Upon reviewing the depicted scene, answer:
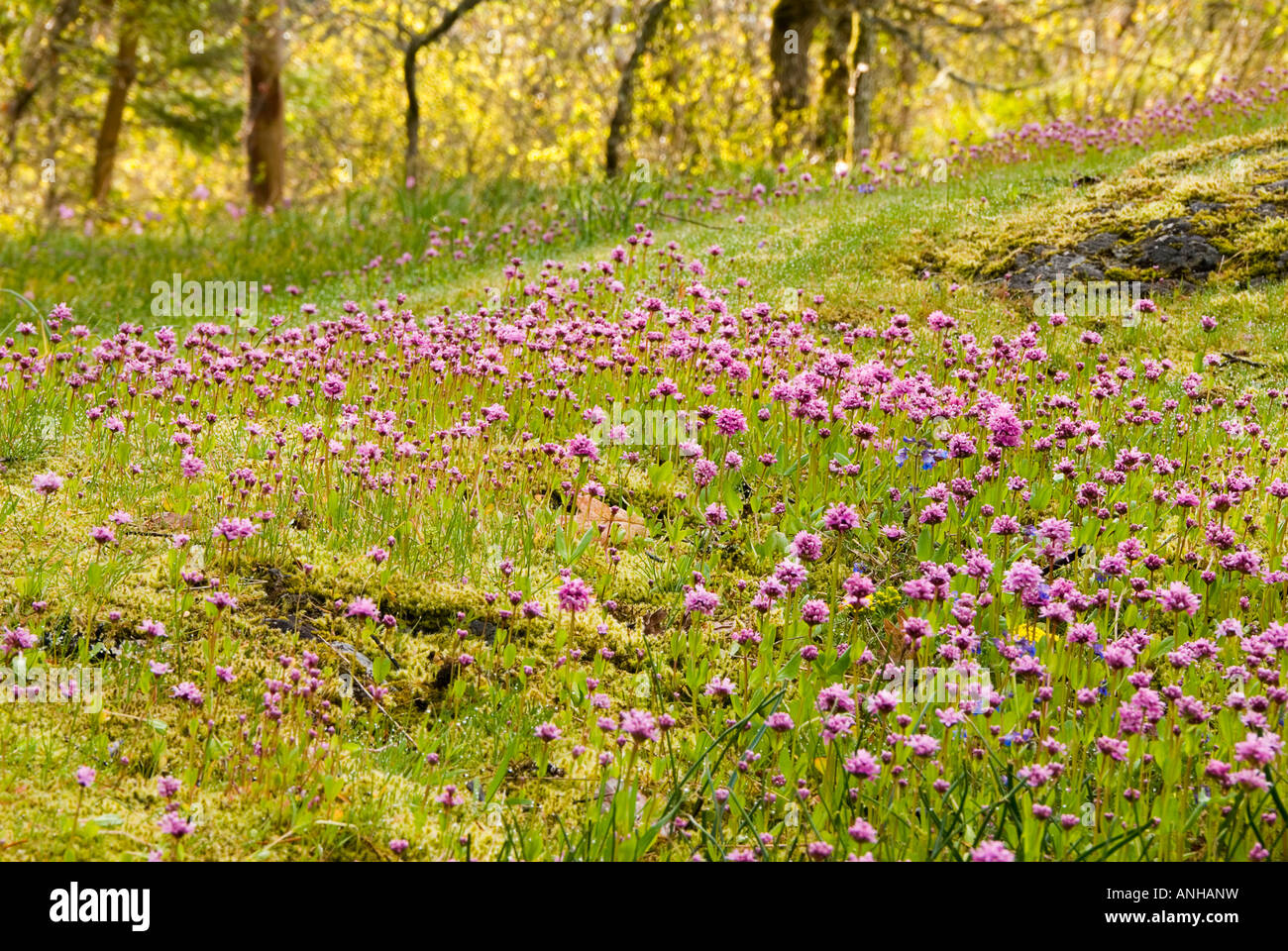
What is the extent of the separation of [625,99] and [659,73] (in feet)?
8.29

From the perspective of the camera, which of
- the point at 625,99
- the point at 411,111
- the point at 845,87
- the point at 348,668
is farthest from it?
the point at 845,87

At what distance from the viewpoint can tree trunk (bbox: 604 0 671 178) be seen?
50.4 ft

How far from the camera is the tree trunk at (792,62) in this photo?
17.2 m

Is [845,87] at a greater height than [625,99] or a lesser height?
greater

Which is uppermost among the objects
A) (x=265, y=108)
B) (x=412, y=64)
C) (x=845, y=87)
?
(x=845, y=87)

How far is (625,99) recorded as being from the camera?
15.4 meters

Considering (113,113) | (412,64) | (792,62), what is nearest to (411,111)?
(412,64)

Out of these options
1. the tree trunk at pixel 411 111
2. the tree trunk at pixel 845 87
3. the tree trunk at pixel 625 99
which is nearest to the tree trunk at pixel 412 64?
the tree trunk at pixel 411 111

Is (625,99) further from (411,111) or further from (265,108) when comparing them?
(265,108)

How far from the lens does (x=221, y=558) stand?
4531 mm

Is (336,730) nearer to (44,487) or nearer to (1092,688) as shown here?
(44,487)

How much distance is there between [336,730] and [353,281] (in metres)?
8.50

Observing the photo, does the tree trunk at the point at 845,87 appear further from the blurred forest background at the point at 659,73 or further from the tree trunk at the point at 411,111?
the tree trunk at the point at 411,111
